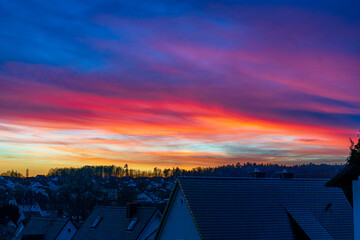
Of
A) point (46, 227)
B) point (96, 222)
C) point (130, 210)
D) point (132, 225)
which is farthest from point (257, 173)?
point (46, 227)

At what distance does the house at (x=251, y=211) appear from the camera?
27.6 meters

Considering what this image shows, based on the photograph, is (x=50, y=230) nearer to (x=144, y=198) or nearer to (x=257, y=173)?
(x=257, y=173)

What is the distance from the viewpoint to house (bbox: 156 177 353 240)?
27594 millimetres

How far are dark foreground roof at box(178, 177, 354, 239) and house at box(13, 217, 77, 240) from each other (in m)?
35.5

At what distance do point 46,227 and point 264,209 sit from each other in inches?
1613

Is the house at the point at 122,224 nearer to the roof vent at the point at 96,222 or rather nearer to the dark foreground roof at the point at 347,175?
the roof vent at the point at 96,222

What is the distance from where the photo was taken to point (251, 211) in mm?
29016

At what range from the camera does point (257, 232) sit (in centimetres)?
2778

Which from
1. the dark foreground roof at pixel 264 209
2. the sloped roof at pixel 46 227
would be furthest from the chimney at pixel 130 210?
the sloped roof at pixel 46 227

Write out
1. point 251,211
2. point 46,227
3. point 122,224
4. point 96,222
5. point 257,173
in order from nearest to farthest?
1. point 251,211
2. point 257,173
3. point 122,224
4. point 96,222
5. point 46,227

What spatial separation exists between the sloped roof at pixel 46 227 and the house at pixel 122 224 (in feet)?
37.2

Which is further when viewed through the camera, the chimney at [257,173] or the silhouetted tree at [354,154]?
the chimney at [257,173]

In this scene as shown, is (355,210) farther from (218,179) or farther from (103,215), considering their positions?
(103,215)

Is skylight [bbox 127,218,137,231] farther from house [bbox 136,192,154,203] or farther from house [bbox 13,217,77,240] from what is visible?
house [bbox 136,192,154,203]
